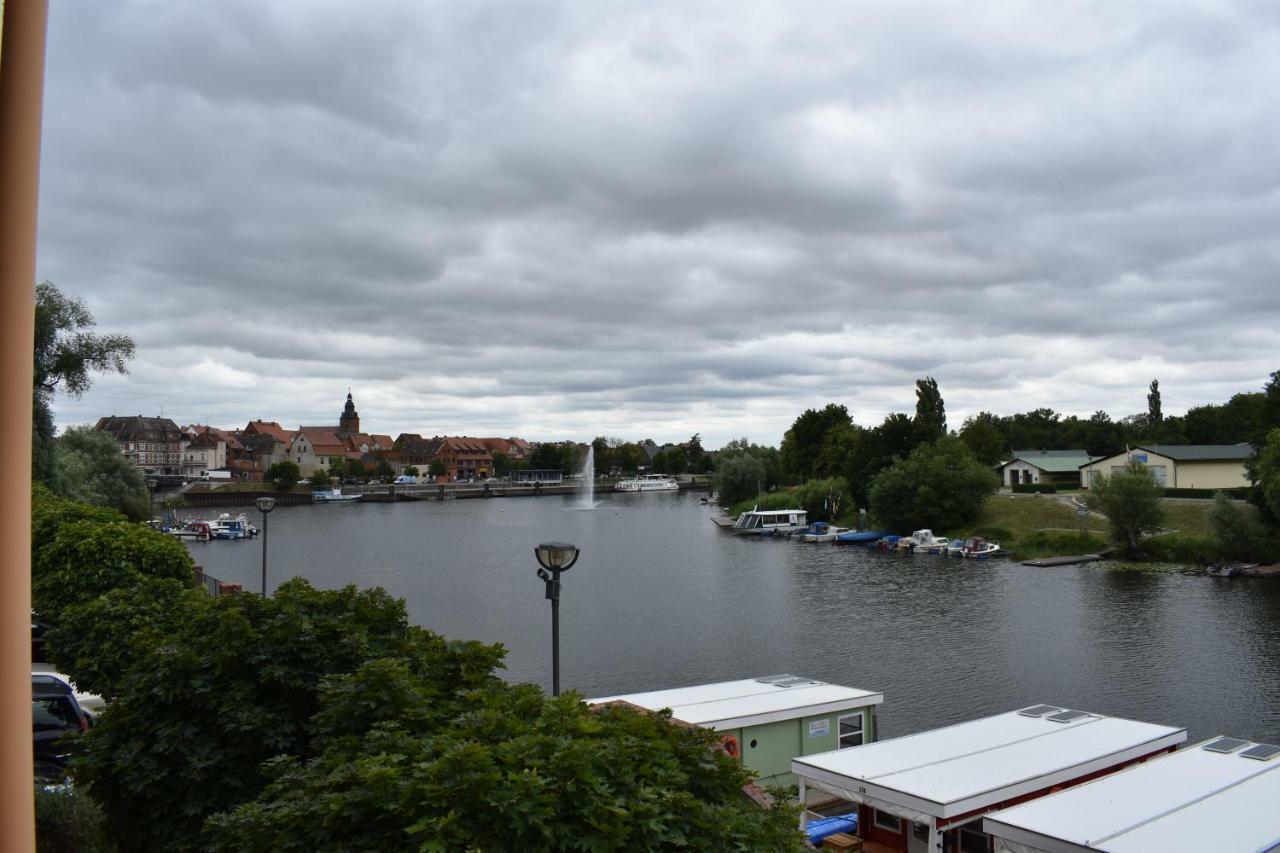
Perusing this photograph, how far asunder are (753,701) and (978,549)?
52.2 m

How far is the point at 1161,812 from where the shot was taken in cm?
1288

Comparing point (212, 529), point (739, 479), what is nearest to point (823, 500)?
point (739, 479)

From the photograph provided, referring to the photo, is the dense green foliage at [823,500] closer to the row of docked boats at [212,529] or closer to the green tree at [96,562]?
the row of docked boats at [212,529]

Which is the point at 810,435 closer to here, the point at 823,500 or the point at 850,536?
the point at 823,500

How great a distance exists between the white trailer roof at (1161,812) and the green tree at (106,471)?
60.5 m

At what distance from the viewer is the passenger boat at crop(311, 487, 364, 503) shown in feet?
472

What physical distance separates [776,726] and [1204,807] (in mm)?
6983

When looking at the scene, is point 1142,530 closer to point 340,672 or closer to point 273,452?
point 340,672

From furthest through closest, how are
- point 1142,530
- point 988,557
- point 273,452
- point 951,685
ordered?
point 273,452, point 988,557, point 1142,530, point 951,685

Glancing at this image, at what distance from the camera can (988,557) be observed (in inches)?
2544

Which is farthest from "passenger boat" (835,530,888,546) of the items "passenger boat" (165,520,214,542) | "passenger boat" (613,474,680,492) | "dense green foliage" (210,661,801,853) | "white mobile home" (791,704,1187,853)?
"passenger boat" (613,474,680,492)

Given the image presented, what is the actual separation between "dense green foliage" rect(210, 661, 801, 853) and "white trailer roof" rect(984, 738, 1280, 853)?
26.9ft

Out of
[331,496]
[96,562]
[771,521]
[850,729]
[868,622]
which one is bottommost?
[868,622]

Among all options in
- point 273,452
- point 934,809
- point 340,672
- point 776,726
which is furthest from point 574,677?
point 273,452
